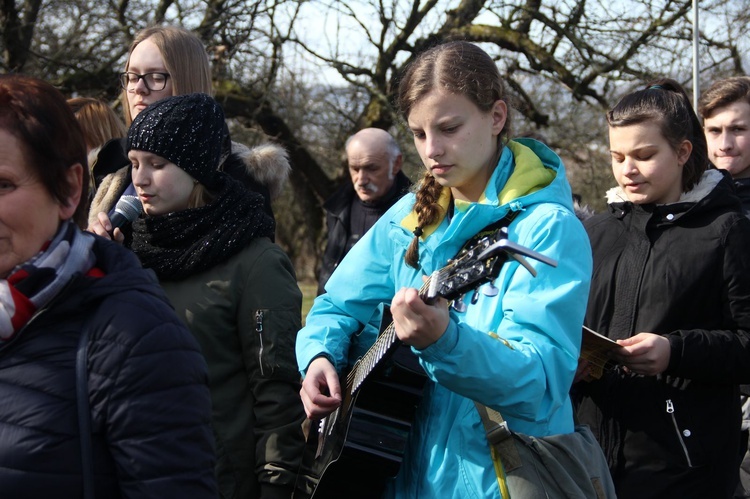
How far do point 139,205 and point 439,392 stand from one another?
1.36 meters

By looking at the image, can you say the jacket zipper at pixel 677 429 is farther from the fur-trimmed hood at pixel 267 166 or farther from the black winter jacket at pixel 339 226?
the black winter jacket at pixel 339 226

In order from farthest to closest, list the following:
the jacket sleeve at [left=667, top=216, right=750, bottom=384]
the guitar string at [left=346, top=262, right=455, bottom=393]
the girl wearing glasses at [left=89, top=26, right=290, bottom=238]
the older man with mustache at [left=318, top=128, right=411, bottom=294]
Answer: the older man with mustache at [left=318, top=128, right=411, bottom=294]
the girl wearing glasses at [left=89, top=26, right=290, bottom=238]
the jacket sleeve at [left=667, top=216, right=750, bottom=384]
the guitar string at [left=346, top=262, right=455, bottom=393]

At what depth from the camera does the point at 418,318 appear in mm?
1914

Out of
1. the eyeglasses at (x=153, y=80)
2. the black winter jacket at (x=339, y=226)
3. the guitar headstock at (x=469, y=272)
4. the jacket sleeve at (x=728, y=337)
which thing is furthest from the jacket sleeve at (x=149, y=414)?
the black winter jacket at (x=339, y=226)

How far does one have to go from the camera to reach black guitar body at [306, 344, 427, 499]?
7.86ft

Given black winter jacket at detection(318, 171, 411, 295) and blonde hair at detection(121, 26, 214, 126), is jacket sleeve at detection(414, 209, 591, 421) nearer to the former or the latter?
blonde hair at detection(121, 26, 214, 126)

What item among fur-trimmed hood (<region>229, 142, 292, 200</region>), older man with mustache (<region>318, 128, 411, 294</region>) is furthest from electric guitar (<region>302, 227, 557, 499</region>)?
older man with mustache (<region>318, 128, 411, 294</region>)

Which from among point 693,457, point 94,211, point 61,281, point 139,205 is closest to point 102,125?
point 94,211

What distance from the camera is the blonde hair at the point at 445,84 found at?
8.00 feet

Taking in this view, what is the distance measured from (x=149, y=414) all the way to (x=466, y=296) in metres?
0.94

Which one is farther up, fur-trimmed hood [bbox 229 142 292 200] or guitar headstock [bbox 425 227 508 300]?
guitar headstock [bbox 425 227 508 300]

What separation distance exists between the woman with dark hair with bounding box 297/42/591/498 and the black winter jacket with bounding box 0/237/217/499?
1.67ft

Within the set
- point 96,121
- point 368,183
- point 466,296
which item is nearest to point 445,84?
point 466,296

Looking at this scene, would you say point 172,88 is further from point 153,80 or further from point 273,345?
point 273,345
